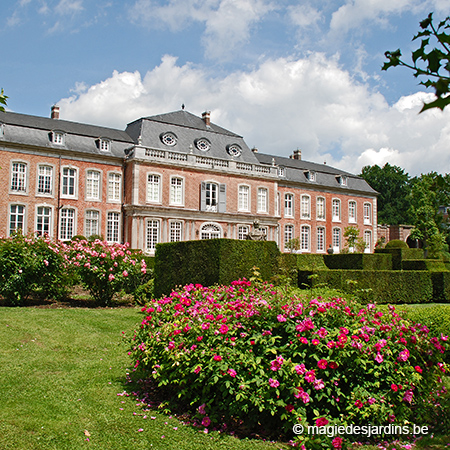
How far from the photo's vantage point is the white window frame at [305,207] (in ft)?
119

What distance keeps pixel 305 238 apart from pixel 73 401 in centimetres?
3256

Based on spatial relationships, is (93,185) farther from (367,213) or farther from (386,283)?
(367,213)

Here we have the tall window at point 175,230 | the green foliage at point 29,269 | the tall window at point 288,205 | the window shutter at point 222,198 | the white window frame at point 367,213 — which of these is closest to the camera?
the green foliage at point 29,269

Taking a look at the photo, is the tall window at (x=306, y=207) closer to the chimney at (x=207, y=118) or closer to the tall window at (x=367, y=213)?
the tall window at (x=367, y=213)

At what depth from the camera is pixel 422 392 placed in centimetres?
445

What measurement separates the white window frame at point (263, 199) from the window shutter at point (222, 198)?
3.04 meters

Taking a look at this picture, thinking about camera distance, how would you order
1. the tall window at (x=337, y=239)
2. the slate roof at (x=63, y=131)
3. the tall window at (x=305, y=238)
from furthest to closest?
the tall window at (x=337, y=239)
the tall window at (x=305, y=238)
the slate roof at (x=63, y=131)

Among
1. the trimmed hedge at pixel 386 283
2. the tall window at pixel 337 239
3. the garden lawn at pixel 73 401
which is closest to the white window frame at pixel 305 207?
the tall window at pixel 337 239

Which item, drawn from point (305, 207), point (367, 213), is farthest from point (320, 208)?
point (367, 213)

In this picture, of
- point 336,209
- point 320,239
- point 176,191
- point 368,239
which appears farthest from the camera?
point 368,239

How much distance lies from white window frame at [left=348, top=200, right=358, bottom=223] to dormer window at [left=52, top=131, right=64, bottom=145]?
80.8 ft

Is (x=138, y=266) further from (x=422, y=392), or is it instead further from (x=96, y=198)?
(x=96, y=198)

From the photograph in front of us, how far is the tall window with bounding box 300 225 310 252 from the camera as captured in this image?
3594 centimetres

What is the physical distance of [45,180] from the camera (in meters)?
25.6
